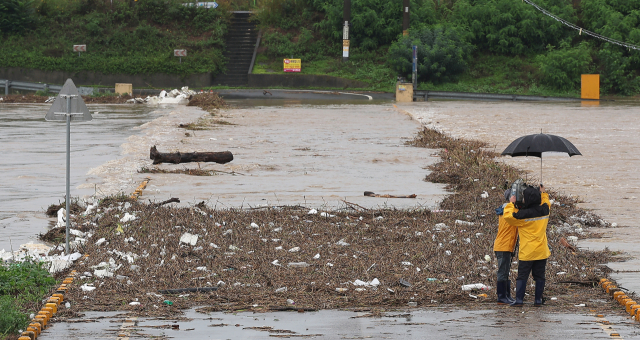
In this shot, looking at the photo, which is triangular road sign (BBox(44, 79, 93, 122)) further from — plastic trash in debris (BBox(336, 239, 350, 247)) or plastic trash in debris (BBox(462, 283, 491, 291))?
plastic trash in debris (BBox(462, 283, 491, 291))

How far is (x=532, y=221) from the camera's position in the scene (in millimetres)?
9078

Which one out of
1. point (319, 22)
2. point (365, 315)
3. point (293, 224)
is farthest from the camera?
point (319, 22)

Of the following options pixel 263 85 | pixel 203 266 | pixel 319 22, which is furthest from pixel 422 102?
pixel 203 266

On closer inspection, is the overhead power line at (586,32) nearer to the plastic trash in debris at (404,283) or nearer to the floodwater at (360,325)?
the plastic trash in debris at (404,283)

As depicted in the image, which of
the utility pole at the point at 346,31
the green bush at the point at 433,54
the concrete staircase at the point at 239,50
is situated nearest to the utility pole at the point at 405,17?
the green bush at the point at 433,54

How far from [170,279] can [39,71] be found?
55.5 m

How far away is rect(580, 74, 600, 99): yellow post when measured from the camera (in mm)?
54000

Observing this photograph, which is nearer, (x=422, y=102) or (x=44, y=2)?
(x=422, y=102)

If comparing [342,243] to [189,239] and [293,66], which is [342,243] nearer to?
[189,239]

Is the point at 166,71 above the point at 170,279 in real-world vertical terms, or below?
above

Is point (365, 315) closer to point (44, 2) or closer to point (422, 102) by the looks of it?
point (422, 102)

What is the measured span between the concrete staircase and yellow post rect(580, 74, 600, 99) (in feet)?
73.8

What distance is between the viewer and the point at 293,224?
1320 centimetres

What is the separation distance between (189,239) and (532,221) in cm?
495
